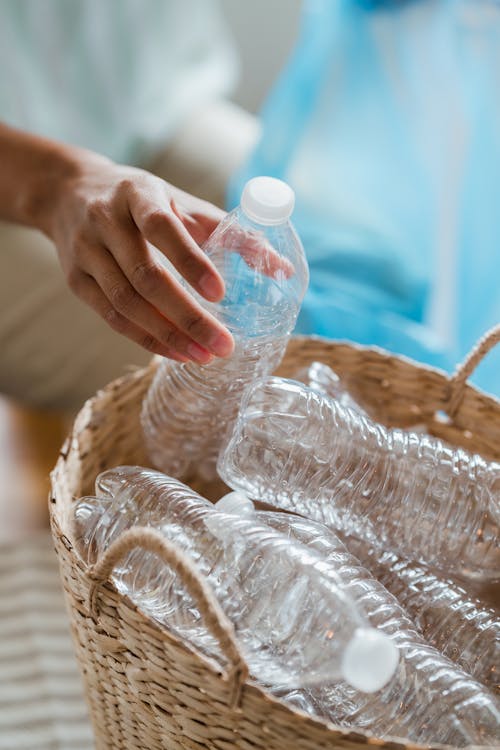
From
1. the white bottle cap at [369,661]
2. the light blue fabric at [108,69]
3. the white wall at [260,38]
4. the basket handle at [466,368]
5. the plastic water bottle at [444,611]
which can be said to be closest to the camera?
the white bottle cap at [369,661]

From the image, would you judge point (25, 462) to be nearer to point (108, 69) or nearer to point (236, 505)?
point (108, 69)

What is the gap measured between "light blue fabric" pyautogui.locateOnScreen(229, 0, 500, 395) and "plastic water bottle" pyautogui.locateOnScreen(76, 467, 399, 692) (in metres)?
0.53

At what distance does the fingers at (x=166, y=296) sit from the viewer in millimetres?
711

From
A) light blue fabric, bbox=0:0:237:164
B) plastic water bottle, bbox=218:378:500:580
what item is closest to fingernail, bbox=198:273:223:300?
plastic water bottle, bbox=218:378:500:580

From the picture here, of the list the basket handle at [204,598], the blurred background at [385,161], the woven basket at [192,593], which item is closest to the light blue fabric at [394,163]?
the blurred background at [385,161]

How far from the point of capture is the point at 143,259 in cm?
75

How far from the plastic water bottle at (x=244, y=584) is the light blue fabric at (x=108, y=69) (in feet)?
2.71

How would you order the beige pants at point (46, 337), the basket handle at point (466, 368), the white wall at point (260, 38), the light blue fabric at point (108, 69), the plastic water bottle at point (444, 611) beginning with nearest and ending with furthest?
the plastic water bottle at point (444, 611) → the basket handle at point (466, 368) → the beige pants at point (46, 337) → the light blue fabric at point (108, 69) → the white wall at point (260, 38)

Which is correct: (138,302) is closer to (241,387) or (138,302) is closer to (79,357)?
(241,387)

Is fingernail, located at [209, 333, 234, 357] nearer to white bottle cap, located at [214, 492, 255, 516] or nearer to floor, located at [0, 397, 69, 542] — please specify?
white bottle cap, located at [214, 492, 255, 516]

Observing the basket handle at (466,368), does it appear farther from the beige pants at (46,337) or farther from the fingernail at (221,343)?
the beige pants at (46,337)

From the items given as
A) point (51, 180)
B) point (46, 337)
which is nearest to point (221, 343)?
point (51, 180)

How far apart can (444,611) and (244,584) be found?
0.20 metres

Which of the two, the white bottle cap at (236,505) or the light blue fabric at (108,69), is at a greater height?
the light blue fabric at (108,69)
